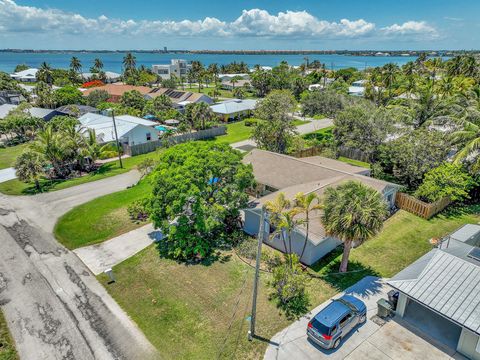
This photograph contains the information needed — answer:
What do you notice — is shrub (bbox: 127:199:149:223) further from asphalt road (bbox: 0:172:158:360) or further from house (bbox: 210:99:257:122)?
house (bbox: 210:99:257:122)

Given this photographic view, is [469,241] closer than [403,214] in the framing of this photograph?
Yes

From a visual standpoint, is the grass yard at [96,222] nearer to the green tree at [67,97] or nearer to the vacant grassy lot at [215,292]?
the vacant grassy lot at [215,292]

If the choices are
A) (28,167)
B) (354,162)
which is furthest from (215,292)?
(354,162)

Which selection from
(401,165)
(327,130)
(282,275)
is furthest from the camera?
(327,130)

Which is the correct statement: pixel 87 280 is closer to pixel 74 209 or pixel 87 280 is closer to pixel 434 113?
pixel 74 209

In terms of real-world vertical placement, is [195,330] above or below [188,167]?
below

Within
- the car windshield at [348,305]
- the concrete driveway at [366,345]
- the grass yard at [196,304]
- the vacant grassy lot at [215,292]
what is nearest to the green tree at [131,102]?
the vacant grassy lot at [215,292]

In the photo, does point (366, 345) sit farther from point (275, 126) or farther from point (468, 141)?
point (275, 126)

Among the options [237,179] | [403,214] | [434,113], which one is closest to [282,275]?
[237,179]
